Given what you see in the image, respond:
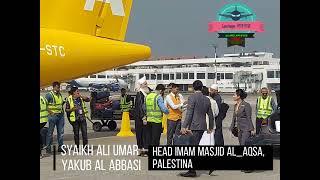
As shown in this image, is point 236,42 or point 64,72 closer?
point 64,72

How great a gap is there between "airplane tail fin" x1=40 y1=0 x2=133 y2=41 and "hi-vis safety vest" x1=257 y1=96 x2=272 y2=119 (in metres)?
4.04

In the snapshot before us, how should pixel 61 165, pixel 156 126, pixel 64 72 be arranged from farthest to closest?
pixel 64 72, pixel 156 126, pixel 61 165

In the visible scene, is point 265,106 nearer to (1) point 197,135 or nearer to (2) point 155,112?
(2) point 155,112

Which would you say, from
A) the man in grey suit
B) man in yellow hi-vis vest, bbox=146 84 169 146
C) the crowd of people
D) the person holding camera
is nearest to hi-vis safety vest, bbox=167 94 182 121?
the crowd of people

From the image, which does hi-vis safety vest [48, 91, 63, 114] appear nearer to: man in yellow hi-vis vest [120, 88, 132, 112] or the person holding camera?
the person holding camera

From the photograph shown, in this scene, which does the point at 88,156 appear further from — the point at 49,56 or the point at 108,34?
the point at 108,34

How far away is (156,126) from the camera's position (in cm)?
962

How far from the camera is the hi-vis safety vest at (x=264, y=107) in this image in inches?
448

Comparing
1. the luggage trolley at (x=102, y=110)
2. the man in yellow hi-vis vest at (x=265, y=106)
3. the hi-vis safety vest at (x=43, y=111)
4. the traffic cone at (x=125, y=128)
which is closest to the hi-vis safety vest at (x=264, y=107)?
the man in yellow hi-vis vest at (x=265, y=106)

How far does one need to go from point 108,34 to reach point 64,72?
179cm

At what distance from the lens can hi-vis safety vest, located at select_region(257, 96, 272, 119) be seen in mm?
11367

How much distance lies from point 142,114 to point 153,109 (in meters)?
Answer: 0.49
